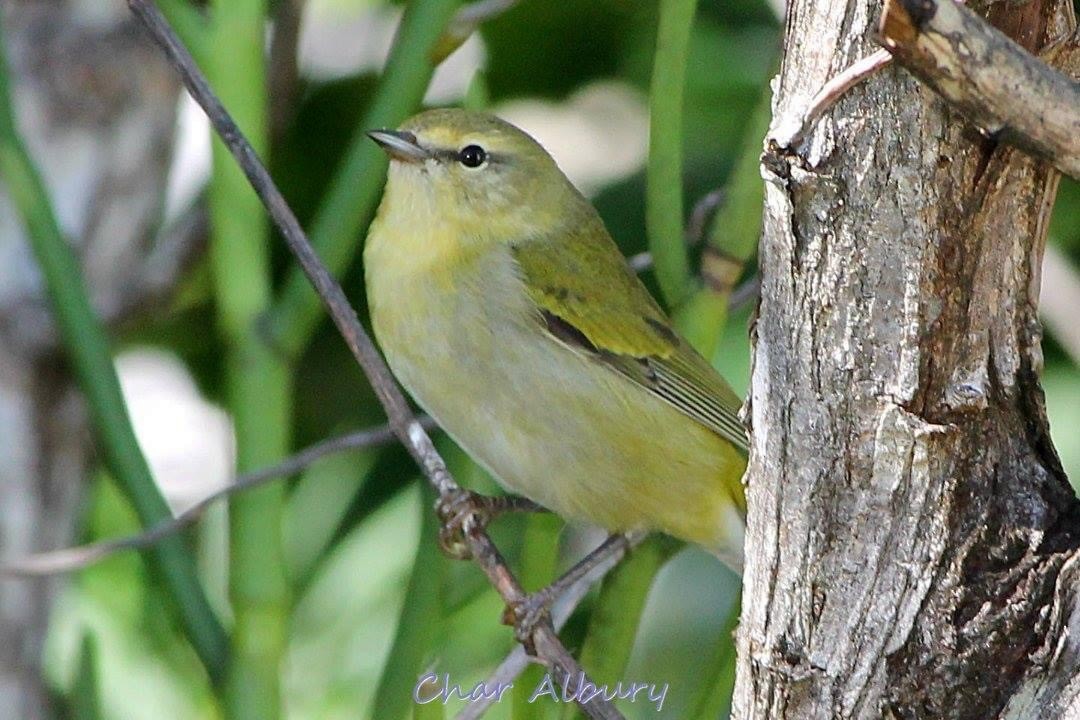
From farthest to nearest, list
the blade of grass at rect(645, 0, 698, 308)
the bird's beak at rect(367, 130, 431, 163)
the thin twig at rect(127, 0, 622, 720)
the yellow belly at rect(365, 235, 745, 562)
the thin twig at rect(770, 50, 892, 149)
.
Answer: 1. the yellow belly at rect(365, 235, 745, 562)
2. the bird's beak at rect(367, 130, 431, 163)
3. the blade of grass at rect(645, 0, 698, 308)
4. the thin twig at rect(127, 0, 622, 720)
5. the thin twig at rect(770, 50, 892, 149)

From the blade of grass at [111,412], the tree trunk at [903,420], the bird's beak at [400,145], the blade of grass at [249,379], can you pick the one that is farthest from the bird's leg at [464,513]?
the tree trunk at [903,420]

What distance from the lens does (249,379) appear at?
88.0 inches

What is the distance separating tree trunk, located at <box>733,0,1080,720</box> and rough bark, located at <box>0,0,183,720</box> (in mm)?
1891

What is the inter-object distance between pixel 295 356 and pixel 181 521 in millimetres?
323

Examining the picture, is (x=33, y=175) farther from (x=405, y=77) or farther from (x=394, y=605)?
(x=394, y=605)

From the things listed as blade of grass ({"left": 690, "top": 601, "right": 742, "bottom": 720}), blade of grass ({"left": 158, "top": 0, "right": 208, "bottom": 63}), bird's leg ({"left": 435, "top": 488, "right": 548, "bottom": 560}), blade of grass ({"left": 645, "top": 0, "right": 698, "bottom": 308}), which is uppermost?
blade of grass ({"left": 158, "top": 0, "right": 208, "bottom": 63})

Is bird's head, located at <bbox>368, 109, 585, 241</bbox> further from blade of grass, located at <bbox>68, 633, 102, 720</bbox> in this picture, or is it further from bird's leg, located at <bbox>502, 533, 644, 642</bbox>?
blade of grass, located at <bbox>68, 633, 102, 720</bbox>

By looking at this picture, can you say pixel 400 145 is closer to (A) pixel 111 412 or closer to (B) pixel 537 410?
(B) pixel 537 410

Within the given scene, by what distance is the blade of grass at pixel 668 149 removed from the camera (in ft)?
7.61

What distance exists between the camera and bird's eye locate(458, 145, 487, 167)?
292cm

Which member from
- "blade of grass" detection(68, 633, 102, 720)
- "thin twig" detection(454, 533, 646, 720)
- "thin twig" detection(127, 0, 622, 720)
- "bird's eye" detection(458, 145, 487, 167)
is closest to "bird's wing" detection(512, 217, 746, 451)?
"bird's eye" detection(458, 145, 487, 167)

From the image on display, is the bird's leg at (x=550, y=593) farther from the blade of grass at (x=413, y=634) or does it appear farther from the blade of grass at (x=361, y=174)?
the blade of grass at (x=361, y=174)

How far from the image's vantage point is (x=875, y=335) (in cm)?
142

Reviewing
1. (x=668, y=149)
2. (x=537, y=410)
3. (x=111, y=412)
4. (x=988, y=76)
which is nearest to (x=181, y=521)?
(x=111, y=412)
